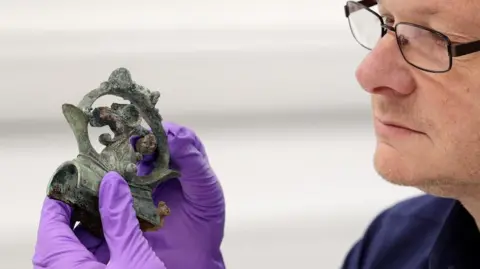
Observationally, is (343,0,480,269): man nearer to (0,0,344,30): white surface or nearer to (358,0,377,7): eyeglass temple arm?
(358,0,377,7): eyeglass temple arm

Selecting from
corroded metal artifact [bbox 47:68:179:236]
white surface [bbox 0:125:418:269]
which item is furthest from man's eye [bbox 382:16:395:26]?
white surface [bbox 0:125:418:269]

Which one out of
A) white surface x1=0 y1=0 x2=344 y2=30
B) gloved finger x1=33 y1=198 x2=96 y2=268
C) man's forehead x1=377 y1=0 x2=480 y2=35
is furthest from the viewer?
white surface x1=0 y1=0 x2=344 y2=30

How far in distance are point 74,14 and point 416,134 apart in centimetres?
69

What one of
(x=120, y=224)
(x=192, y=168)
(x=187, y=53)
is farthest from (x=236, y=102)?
(x=120, y=224)

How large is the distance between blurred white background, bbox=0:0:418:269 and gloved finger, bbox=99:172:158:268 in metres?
0.41

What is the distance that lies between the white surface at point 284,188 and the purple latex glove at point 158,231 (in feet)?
1.12

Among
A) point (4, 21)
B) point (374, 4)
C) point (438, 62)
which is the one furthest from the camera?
point (4, 21)

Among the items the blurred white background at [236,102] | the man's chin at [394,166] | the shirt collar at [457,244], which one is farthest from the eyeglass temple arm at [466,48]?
the blurred white background at [236,102]

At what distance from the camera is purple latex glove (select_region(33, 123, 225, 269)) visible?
0.77 m

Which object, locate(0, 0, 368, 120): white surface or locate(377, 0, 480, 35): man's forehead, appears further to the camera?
locate(0, 0, 368, 120): white surface

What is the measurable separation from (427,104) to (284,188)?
63 centimetres

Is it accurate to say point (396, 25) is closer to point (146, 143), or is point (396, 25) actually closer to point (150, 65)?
point (146, 143)

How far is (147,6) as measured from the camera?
118cm

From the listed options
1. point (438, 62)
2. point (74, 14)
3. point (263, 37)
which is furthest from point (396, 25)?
point (74, 14)
